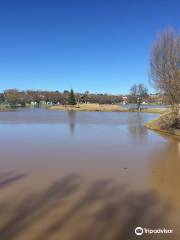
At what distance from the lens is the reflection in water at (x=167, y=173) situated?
8.79 meters

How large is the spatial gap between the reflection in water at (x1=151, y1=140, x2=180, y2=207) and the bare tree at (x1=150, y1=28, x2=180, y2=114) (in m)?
11.3

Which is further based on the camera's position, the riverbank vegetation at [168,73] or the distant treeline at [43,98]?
the distant treeline at [43,98]

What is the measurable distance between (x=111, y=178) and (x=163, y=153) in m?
6.62

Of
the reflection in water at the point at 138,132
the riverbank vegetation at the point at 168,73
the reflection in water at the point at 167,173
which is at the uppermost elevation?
the riverbank vegetation at the point at 168,73

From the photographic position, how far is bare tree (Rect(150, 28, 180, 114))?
90.0 feet

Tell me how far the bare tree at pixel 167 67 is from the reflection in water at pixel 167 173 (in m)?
11.3

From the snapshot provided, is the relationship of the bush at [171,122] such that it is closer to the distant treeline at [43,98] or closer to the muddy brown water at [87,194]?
the muddy brown water at [87,194]

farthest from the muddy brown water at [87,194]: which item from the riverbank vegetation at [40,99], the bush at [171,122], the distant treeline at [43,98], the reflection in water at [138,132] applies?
the distant treeline at [43,98]

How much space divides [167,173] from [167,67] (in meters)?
19.1

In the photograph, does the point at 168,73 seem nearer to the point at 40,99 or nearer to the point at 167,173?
the point at 167,173

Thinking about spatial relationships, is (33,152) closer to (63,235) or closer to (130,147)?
(130,147)

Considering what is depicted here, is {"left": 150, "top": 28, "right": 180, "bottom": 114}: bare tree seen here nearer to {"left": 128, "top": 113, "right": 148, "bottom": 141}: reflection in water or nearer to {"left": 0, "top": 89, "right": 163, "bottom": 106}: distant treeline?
{"left": 128, "top": 113, "right": 148, "bottom": 141}: reflection in water

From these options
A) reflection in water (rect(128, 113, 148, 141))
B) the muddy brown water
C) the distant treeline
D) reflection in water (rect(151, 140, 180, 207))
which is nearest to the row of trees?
the distant treeline

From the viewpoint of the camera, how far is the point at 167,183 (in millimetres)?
10000
